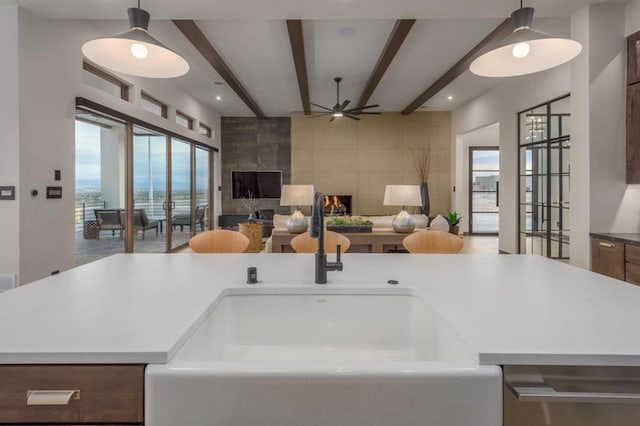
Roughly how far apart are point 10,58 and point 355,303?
157 inches

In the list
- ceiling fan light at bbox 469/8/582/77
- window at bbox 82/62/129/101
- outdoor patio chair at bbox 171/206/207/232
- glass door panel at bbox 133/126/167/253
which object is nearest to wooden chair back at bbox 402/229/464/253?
ceiling fan light at bbox 469/8/582/77

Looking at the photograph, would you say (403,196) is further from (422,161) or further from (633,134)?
(422,161)

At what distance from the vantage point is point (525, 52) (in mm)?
1777

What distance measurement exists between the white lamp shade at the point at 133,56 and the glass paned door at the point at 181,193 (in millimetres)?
5247

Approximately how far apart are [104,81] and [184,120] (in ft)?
9.65

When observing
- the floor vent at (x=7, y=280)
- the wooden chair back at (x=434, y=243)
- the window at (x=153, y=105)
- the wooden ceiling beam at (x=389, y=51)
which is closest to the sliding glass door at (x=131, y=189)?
the window at (x=153, y=105)

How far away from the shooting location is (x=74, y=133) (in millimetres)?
4098

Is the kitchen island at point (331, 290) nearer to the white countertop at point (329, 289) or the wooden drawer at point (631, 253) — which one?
the white countertop at point (329, 289)

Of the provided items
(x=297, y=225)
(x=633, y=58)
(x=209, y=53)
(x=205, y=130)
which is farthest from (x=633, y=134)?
(x=205, y=130)

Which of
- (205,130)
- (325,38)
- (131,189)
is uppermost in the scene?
(325,38)

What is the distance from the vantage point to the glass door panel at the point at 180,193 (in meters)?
6.93

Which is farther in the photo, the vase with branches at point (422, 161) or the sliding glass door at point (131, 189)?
the vase with branches at point (422, 161)

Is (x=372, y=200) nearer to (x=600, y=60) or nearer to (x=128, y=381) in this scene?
(x=600, y=60)

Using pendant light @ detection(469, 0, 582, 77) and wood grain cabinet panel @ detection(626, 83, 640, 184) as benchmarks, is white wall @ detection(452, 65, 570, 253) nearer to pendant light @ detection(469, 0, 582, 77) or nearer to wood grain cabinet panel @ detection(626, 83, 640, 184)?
wood grain cabinet panel @ detection(626, 83, 640, 184)
